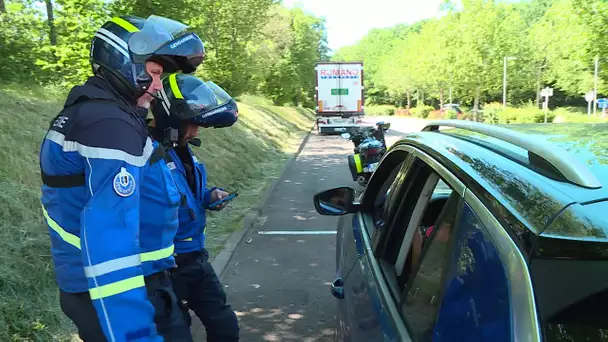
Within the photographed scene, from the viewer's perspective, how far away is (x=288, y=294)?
15.5 ft

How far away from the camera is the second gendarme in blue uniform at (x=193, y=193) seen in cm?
262

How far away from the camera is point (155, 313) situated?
74.6 inches

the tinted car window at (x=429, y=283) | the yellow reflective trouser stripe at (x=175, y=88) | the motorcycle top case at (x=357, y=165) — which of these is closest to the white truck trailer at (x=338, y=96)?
the motorcycle top case at (x=357, y=165)

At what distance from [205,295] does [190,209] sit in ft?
1.59

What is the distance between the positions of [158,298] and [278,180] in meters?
9.03

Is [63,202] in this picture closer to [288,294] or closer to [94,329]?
[94,329]

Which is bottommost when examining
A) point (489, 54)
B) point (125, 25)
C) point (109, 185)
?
point (109, 185)

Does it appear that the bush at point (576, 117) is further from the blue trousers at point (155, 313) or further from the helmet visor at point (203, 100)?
the blue trousers at point (155, 313)

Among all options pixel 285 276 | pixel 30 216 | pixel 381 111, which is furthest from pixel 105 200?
pixel 381 111

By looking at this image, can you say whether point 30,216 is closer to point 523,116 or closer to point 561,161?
point 561,161

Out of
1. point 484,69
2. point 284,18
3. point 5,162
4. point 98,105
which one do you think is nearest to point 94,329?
point 98,105

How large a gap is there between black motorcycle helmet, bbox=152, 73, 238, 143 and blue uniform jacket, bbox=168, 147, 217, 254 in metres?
0.14

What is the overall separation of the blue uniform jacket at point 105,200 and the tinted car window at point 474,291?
3.00ft

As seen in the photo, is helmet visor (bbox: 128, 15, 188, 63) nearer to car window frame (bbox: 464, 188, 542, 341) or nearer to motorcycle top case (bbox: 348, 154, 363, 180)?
car window frame (bbox: 464, 188, 542, 341)
